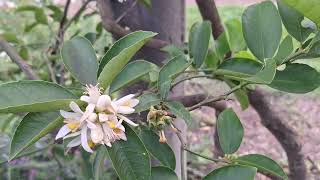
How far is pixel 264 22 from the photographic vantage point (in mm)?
661

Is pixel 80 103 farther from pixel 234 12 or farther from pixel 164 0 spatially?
pixel 234 12

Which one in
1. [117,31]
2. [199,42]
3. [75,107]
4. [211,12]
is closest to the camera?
[75,107]

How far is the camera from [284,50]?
667 mm

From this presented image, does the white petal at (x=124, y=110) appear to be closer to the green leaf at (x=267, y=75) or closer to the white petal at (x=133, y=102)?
the white petal at (x=133, y=102)

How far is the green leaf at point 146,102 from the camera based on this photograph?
1.93 ft

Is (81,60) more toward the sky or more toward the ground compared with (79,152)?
more toward the sky

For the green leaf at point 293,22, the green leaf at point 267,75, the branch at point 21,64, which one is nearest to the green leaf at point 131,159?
the green leaf at point 267,75

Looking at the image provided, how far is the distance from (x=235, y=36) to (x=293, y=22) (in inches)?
7.7

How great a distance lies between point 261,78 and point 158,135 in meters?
0.17

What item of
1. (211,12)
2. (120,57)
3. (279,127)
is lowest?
(279,127)

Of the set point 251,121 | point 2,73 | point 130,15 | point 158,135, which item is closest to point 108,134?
point 158,135

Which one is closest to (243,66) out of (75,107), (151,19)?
(75,107)

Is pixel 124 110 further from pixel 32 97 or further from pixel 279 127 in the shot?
pixel 279 127

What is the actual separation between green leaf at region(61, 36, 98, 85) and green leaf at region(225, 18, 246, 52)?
0.89 ft
